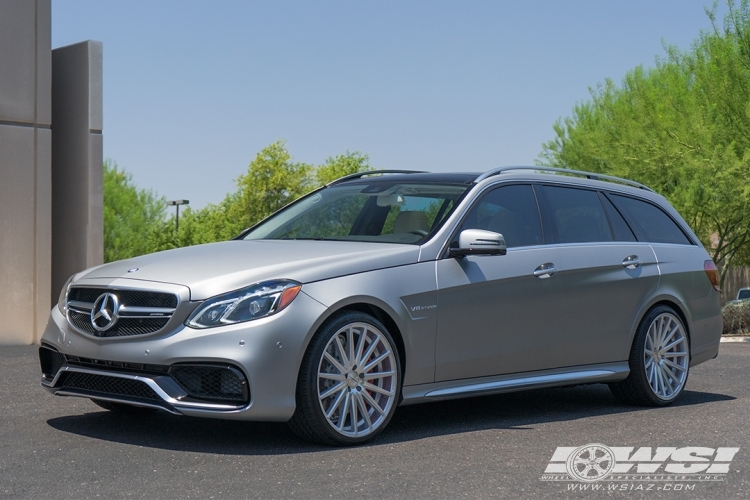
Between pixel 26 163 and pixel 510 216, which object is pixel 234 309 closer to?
pixel 510 216

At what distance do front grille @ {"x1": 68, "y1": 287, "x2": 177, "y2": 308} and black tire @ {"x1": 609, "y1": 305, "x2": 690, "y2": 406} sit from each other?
389 centimetres

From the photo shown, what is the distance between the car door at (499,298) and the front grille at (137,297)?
1.72 metres

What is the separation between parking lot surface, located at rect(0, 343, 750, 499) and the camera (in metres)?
5.17

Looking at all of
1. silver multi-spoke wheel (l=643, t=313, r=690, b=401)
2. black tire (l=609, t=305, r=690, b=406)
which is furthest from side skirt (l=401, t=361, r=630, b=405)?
silver multi-spoke wheel (l=643, t=313, r=690, b=401)

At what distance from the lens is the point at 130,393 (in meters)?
6.15

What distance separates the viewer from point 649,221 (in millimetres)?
9070

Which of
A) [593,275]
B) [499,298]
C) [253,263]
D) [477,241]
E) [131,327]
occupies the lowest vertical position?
[131,327]

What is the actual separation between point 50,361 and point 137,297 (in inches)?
39.7

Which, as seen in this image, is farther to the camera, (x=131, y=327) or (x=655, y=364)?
(x=655, y=364)

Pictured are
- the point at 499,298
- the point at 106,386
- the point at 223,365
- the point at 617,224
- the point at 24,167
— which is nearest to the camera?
the point at 223,365

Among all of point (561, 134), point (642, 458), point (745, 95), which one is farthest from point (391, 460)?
point (561, 134)

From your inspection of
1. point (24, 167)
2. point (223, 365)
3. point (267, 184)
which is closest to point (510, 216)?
point (223, 365)

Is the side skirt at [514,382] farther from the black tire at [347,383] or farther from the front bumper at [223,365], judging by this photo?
the front bumper at [223,365]

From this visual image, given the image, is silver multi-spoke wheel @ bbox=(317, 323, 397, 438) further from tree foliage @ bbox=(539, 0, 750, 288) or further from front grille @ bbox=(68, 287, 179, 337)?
tree foliage @ bbox=(539, 0, 750, 288)
